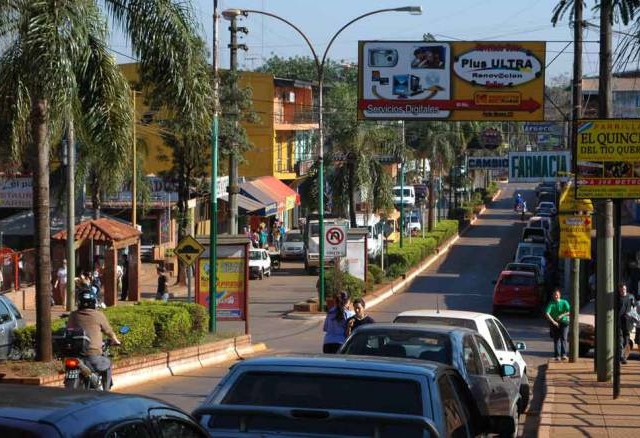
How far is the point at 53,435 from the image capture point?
177 inches

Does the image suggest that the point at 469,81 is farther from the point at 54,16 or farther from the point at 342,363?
the point at 342,363

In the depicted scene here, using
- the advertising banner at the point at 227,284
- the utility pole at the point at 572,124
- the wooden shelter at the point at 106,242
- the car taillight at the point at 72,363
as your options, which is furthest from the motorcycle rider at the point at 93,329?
the wooden shelter at the point at 106,242

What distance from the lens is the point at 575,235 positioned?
21.9m

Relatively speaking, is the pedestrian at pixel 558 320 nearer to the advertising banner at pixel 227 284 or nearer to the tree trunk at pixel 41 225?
the advertising banner at pixel 227 284

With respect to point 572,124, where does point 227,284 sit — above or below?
below

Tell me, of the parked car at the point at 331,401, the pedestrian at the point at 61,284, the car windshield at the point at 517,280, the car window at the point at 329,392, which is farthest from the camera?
the car windshield at the point at 517,280

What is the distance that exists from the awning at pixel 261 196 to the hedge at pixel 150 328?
38029 mm

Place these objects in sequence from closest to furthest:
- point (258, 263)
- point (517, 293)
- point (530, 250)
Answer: point (517, 293) < point (530, 250) < point (258, 263)

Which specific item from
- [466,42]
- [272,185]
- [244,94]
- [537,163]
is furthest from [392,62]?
[272,185]

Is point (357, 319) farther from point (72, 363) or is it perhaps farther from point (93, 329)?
point (72, 363)

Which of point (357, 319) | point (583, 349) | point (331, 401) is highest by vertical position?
point (331, 401)

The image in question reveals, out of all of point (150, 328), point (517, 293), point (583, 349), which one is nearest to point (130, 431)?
point (150, 328)

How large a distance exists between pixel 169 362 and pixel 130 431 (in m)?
15.2

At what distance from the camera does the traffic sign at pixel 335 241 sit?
37.8 metres
